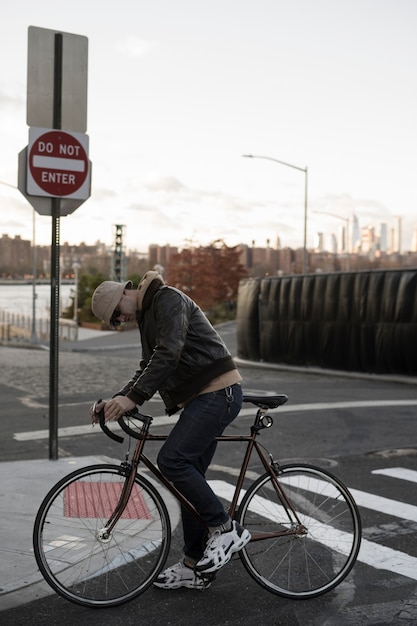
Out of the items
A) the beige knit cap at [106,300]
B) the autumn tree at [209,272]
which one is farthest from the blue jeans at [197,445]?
the autumn tree at [209,272]

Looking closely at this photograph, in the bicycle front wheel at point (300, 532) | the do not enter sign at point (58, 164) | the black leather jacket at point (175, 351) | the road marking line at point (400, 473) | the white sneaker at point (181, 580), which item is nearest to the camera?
the black leather jacket at point (175, 351)

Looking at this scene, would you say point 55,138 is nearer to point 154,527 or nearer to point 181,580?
point 154,527

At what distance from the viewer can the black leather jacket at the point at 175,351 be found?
14.2 ft

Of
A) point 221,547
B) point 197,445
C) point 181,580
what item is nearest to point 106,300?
point 197,445

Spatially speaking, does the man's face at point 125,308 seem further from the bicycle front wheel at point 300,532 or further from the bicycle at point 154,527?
the bicycle front wheel at point 300,532

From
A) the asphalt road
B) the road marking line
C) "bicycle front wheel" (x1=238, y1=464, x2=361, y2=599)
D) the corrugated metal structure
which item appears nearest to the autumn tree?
the corrugated metal structure

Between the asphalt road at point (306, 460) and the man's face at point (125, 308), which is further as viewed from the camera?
the man's face at point (125, 308)

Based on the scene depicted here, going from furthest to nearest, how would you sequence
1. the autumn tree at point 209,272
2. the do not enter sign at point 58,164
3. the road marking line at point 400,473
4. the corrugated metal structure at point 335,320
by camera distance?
the autumn tree at point 209,272, the corrugated metal structure at point 335,320, the road marking line at point 400,473, the do not enter sign at point 58,164

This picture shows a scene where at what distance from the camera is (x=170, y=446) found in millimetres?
4410

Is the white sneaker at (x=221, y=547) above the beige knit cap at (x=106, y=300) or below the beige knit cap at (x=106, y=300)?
below

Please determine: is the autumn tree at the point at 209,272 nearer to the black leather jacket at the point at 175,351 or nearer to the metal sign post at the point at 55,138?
the metal sign post at the point at 55,138

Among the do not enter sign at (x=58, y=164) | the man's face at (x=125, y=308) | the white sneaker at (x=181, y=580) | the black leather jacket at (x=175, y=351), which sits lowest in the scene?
the white sneaker at (x=181, y=580)

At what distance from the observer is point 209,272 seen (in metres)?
75.0

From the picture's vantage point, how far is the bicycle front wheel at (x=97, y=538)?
437cm
